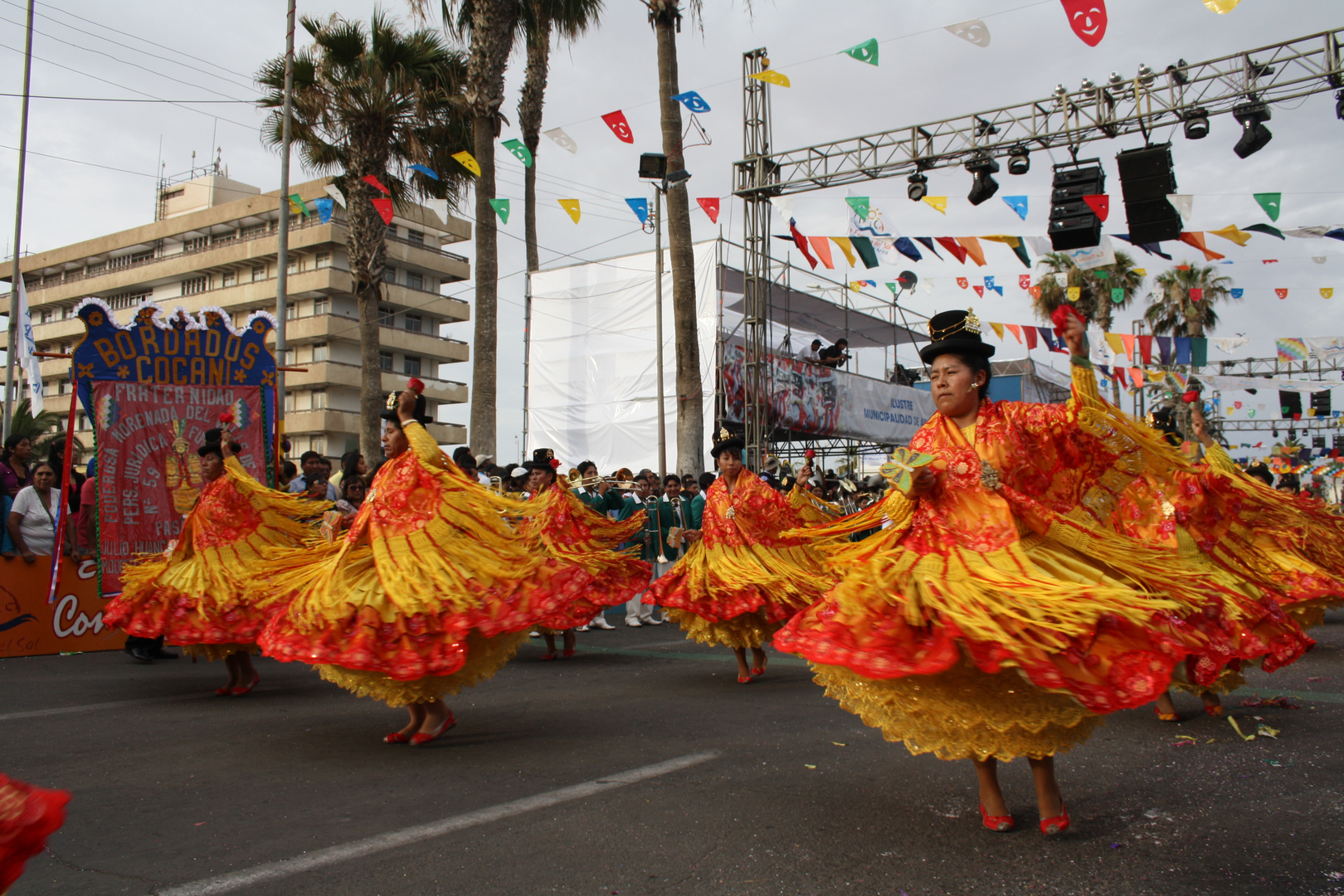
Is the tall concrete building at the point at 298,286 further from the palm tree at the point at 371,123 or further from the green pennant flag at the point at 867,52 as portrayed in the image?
the green pennant flag at the point at 867,52

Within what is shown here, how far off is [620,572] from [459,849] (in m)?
4.65

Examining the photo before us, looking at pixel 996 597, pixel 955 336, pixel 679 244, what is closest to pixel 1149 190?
pixel 679 244

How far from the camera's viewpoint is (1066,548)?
352 cm

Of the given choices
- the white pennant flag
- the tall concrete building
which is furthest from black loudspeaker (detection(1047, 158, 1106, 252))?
the tall concrete building

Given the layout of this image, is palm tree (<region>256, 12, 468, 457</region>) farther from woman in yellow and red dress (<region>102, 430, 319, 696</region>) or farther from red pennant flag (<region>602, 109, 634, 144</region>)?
woman in yellow and red dress (<region>102, 430, 319, 696</region>)

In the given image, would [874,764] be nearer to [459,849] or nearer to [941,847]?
[941,847]

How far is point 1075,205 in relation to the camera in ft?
43.5

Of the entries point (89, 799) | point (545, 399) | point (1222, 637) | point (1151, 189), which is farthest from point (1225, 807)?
point (545, 399)

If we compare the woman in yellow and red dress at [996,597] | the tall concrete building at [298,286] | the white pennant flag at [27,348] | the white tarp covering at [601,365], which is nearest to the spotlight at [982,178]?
the white tarp covering at [601,365]

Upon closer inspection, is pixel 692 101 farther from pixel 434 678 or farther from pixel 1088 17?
pixel 434 678

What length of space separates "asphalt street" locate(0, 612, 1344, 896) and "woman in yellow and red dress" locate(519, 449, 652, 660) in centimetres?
148

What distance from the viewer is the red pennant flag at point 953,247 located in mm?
14945

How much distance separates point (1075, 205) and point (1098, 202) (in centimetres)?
30

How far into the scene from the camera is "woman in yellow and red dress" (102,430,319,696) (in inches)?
249
